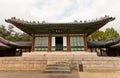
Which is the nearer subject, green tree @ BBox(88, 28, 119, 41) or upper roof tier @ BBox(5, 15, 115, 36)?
upper roof tier @ BBox(5, 15, 115, 36)

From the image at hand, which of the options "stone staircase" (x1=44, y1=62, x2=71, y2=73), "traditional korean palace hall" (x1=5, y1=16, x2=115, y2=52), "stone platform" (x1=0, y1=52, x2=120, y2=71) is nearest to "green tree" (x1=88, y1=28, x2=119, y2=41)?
"traditional korean palace hall" (x1=5, y1=16, x2=115, y2=52)

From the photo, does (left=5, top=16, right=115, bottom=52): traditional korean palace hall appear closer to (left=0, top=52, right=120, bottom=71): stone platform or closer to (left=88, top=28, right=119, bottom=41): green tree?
(left=0, top=52, right=120, bottom=71): stone platform

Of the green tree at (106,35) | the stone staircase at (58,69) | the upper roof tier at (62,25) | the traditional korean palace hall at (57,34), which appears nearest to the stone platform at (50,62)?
the stone staircase at (58,69)

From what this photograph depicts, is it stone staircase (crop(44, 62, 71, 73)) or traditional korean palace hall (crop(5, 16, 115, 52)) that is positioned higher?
traditional korean palace hall (crop(5, 16, 115, 52))

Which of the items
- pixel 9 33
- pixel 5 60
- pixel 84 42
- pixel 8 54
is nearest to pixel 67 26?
pixel 84 42

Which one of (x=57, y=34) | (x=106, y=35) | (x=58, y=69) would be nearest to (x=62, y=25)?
(x=57, y=34)

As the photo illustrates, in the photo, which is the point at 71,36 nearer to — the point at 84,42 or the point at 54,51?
the point at 84,42

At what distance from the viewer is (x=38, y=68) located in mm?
10766

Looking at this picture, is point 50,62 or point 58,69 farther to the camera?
point 50,62

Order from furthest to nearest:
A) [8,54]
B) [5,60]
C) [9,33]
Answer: [9,33]
[8,54]
[5,60]

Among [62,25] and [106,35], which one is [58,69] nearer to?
[62,25]

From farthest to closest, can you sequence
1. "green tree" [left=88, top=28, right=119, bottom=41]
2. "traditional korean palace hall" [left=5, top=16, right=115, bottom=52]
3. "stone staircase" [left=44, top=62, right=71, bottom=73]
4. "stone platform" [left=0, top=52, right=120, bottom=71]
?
"green tree" [left=88, top=28, right=119, bottom=41]
"traditional korean palace hall" [left=5, top=16, right=115, bottom=52]
"stone platform" [left=0, top=52, right=120, bottom=71]
"stone staircase" [left=44, top=62, right=71, bottom=73]

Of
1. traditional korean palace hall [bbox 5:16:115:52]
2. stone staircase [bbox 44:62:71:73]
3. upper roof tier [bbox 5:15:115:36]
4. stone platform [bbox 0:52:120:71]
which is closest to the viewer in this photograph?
stone staircase [bbox 44:62:71:73]

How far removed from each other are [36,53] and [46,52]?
47.0 inches
